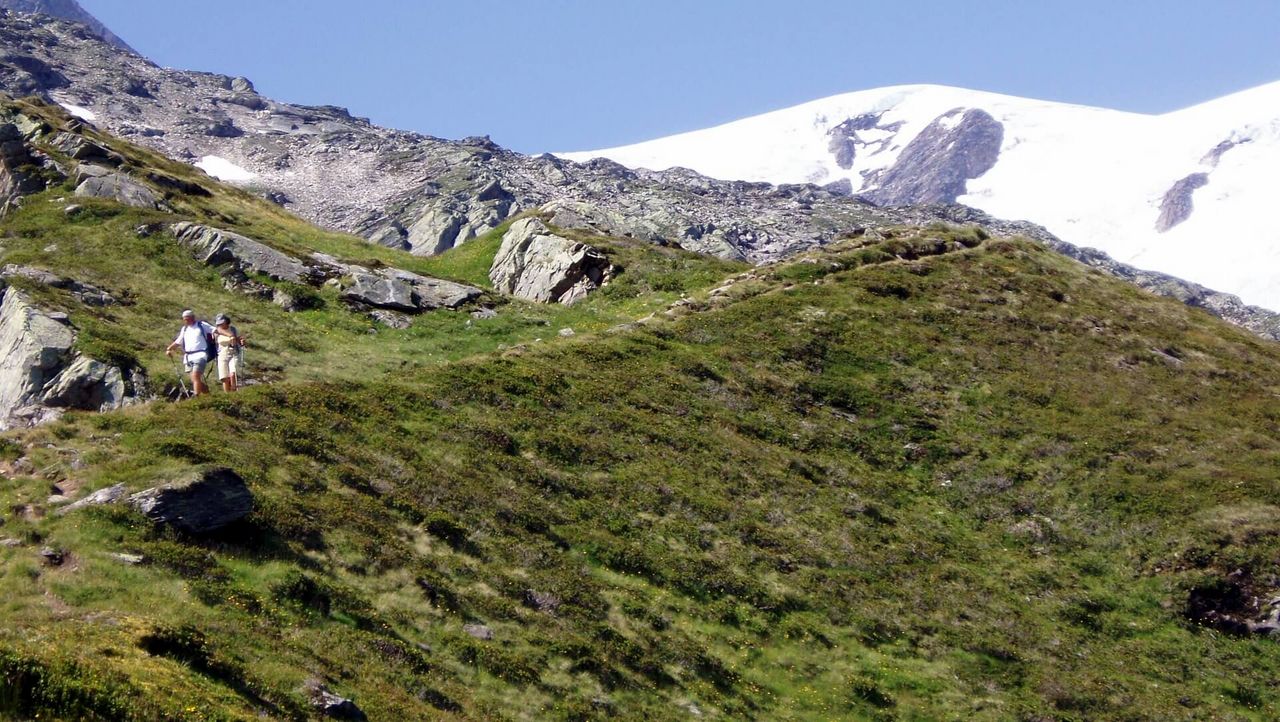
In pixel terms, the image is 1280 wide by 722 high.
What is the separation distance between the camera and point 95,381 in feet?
92.9

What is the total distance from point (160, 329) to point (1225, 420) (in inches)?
1780

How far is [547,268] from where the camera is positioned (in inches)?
2356

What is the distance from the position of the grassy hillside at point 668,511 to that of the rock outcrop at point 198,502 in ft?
1.11

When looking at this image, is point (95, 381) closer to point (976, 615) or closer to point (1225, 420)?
point (976, 615)

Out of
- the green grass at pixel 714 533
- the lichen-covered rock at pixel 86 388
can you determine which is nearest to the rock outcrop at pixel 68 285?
the lichen-covered rock at pixel 86 388

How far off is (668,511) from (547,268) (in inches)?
1247

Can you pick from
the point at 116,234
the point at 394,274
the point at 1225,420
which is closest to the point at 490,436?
the point at 394,274

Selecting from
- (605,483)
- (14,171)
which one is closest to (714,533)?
(605,483)

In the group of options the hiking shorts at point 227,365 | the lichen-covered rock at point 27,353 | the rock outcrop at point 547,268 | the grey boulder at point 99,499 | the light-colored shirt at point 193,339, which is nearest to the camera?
the grey boulder at point 99,499

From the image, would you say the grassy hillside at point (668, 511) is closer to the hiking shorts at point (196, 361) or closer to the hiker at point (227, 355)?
the hiker at point (227, 355)

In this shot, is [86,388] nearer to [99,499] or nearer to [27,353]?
[27,353]

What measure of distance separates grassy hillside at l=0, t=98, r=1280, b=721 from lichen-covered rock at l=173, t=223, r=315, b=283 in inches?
42.7

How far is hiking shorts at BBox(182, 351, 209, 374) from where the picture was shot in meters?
28.9

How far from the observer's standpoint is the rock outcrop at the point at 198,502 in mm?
20062
